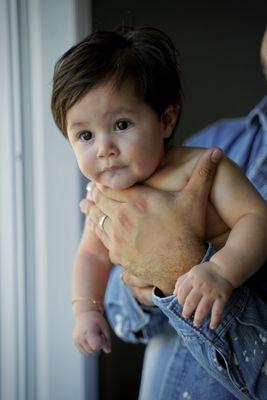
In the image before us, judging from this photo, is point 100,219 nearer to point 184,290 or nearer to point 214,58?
point 184,290

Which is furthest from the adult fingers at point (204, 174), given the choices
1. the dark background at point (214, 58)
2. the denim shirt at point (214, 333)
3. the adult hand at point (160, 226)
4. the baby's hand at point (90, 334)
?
the dark background at point (214, 58)

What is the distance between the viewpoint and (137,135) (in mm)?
933

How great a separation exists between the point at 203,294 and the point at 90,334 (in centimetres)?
29

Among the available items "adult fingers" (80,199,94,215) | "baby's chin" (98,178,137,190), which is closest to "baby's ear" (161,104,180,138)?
"baby's chin" (98,178,137,190)

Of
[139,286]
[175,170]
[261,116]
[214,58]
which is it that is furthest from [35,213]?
[214,58]

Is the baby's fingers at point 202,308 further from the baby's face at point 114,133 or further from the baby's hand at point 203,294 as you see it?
the baby's face at point 114,133

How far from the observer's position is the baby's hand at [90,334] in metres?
0.99

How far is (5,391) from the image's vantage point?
4.46 feet

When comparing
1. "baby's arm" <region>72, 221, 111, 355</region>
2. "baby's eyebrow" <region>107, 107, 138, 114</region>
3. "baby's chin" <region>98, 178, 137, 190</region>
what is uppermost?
"baby's eyebrow" <region>107, 107, 138, 114</region>

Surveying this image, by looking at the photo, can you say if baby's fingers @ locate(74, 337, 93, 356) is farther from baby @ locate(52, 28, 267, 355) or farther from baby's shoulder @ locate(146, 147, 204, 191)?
baby's shoulder @ locate(146, 147, 204, 191)

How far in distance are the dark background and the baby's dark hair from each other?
983mm

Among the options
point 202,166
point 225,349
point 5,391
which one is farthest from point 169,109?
point 5,391

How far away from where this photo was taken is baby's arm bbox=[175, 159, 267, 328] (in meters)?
0.80

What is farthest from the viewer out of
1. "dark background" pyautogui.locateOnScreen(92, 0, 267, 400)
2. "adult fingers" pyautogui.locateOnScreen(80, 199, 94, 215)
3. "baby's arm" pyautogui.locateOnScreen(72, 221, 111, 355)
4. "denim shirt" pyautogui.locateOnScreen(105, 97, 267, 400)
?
"dark background" pyautogui.locateOnScreen(92, 0, 267, 400)
